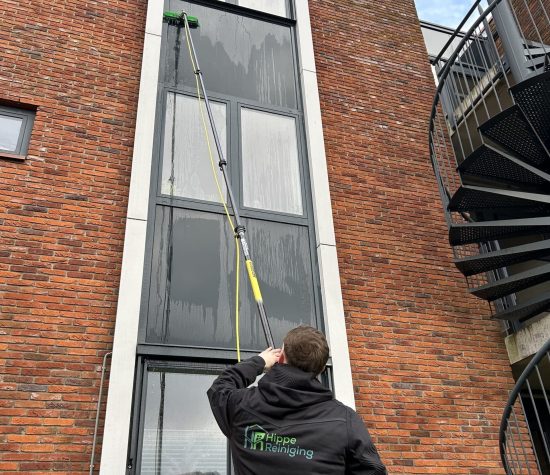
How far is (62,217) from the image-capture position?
201 inches

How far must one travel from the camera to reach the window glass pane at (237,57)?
6422mm

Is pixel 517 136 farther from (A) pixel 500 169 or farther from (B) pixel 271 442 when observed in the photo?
(B) pixel 271 442

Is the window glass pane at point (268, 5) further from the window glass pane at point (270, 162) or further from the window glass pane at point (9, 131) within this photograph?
the window glass pane at point (9, 131)

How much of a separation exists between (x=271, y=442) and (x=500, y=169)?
437 cm

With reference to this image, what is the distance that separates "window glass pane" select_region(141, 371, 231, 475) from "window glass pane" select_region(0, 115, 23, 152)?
281 cm

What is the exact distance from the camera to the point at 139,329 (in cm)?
466

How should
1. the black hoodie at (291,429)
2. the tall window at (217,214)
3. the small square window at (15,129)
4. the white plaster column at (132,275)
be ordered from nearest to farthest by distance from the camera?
the black hoodie at (291,429) < the white plaster column at (132,275) < the tall window at (217,214) < the small square window at (15,129)

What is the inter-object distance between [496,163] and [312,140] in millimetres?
2012

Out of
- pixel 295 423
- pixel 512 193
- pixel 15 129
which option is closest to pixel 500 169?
pixel 512 193

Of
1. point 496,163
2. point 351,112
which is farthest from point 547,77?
point 351,112

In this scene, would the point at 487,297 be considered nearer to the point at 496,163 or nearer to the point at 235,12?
the point at 496,163

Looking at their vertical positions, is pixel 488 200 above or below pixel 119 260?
above

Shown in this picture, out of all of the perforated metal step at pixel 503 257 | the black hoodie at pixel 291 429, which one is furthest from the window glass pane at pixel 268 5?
the black hoodie at pixel 291 429

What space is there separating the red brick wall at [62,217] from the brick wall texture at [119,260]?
0.04 ft
